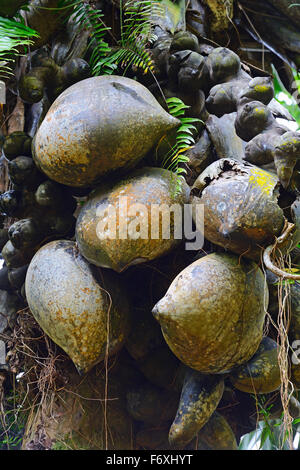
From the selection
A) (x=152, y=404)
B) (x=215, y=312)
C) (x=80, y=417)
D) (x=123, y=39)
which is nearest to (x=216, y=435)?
(x=152, y=404)

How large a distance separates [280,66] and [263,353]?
126 cm

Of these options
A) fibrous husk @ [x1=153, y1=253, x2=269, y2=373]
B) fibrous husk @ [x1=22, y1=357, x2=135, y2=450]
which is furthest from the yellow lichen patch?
fibrous husk @ [x1=22, y1=357, x2=135, y2=450]

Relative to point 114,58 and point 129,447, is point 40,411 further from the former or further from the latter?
point 114,58

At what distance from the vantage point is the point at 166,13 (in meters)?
1.65

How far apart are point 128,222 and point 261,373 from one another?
491 mm

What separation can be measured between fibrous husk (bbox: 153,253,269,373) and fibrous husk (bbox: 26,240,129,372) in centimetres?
18

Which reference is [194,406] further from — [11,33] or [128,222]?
[11,33]

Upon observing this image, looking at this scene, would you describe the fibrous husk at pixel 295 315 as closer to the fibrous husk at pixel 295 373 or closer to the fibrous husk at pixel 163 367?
the fibrous husk at pixel 295 373

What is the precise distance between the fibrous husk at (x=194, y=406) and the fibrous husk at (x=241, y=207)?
1.12 feet

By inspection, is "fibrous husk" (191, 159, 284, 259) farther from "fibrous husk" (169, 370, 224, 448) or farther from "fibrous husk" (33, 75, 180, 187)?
"fibrous husk" (169, 370, 224, 448)

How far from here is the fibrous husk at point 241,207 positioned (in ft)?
3.54

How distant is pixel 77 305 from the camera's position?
123cm

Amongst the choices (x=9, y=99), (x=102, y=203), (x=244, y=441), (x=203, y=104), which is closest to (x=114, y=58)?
(x=203, y=104)

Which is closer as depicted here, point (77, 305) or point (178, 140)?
point (77, 305)
